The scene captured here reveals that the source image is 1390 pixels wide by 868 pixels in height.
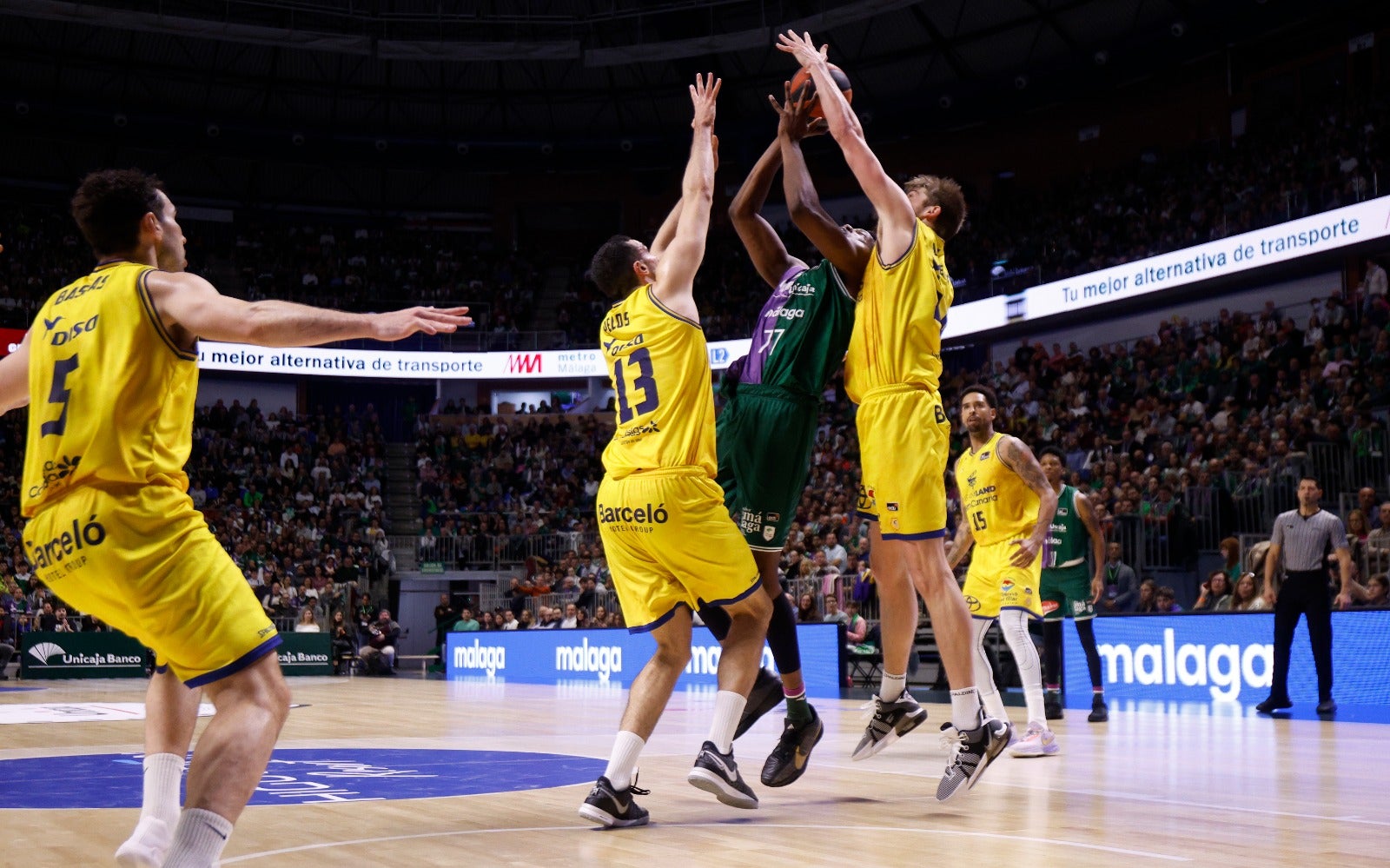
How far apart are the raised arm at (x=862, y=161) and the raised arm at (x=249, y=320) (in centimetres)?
253

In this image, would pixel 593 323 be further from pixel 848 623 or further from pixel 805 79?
pixel 805 79

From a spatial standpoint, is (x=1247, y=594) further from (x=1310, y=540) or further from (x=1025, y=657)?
(x=1025, y=657)

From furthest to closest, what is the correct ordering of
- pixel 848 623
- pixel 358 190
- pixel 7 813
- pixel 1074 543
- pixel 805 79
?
pixel 358 190, pixel 848 623, pixel 1074 543, pixel 805 79, pixel 7 813

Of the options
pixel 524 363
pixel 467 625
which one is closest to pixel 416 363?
pixel 524 363

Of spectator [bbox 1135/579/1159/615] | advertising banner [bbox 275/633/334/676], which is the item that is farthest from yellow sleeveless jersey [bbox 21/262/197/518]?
advertising banner [bbox 275/633/334/676]

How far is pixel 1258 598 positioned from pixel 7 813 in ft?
36.9

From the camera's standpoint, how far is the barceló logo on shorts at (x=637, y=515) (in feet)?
15.9

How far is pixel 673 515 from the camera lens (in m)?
4.85

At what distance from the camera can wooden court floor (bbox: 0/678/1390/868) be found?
3.98 m

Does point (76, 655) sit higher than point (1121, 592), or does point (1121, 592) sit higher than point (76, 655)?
point (1121, 592)

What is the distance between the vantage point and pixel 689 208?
5098 millimetres

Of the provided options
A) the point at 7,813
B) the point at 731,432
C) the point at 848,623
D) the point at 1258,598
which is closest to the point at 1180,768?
the point at 731,432

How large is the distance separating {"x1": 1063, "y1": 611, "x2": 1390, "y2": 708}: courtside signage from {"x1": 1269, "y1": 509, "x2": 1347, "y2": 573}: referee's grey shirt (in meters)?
0.94

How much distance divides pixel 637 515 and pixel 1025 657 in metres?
3.65
